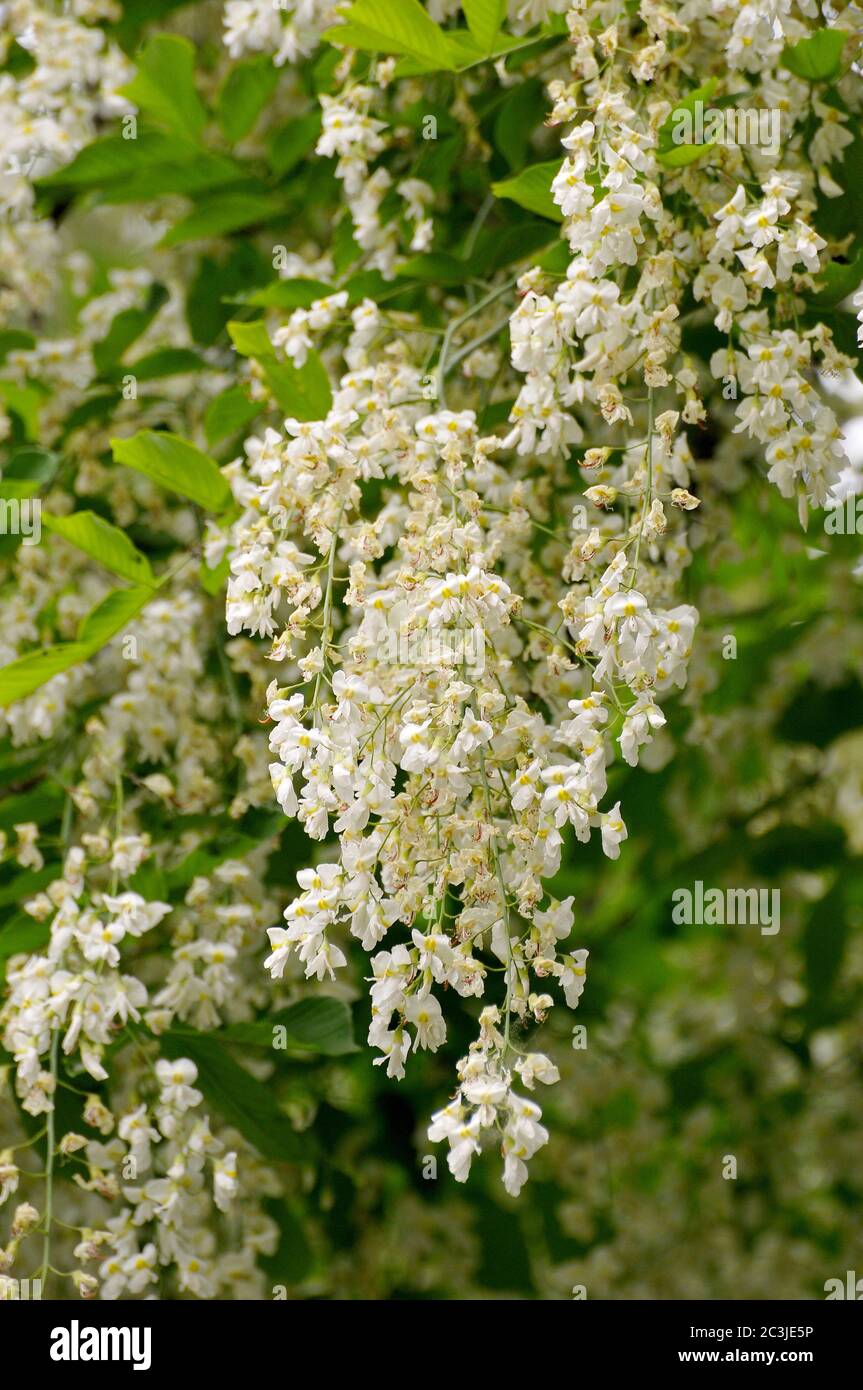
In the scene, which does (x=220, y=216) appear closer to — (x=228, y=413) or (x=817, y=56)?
(x=228, y=413)

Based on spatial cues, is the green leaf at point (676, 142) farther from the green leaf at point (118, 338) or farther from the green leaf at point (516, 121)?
the green leaf at point (118, 338)

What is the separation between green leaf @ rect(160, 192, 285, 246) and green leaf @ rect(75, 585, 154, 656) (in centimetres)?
67

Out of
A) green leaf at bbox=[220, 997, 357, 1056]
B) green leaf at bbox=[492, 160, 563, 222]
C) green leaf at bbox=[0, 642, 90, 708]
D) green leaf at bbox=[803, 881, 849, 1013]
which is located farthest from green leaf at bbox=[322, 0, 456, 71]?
green leaf at bbox=[803, 881, 849, 1013]

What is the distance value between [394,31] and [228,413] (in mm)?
573

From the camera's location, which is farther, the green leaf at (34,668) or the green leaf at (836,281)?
the green leaf at (34,668)

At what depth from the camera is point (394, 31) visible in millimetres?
1704

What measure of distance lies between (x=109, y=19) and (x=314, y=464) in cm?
129

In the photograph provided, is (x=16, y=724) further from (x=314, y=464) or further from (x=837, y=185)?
(x=837, y=185)

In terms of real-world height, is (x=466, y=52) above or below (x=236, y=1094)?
above

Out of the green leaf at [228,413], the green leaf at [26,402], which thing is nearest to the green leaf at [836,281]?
the green leaf at [228,413]

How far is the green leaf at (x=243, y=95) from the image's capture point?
2246 millimetres

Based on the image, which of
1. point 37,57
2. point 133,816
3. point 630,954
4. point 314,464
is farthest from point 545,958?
point 630,954

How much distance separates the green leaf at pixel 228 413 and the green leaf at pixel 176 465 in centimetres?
17

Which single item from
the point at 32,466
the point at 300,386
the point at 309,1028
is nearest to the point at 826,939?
the point at 309,1028
